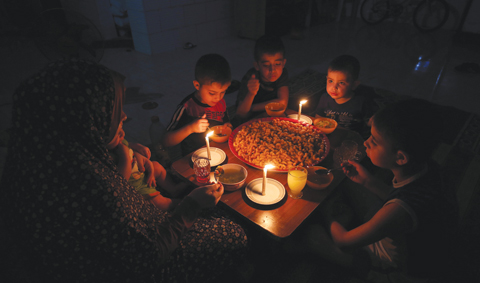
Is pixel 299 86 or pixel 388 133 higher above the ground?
pixel 388 133

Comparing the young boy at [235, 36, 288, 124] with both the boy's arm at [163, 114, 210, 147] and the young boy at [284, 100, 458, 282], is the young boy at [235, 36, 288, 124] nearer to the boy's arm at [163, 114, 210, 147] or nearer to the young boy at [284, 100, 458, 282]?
the boy's arm at [163, 114, 210, 147]

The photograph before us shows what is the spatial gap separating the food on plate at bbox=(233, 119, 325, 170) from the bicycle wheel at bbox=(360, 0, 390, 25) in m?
9.16

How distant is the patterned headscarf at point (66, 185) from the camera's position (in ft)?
3.24

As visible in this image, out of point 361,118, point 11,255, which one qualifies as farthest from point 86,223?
point 361,118

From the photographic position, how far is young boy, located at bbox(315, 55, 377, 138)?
2284mm

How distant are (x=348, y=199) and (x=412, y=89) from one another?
3.89m

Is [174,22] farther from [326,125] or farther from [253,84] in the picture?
[326,125]

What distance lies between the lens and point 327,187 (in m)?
1.50

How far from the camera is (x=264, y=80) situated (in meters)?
2.75

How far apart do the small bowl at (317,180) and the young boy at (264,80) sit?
3.62 feet

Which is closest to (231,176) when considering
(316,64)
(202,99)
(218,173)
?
(218,173)

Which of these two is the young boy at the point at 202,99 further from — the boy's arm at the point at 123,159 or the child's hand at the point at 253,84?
the boy's arm at the point at 123,159

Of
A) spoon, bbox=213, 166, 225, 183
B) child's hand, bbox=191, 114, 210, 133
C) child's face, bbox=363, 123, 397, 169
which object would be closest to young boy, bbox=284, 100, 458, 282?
child's face, bbox=363, 123, 397, 169

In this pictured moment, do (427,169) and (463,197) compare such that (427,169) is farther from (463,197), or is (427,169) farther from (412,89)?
(412,89)
